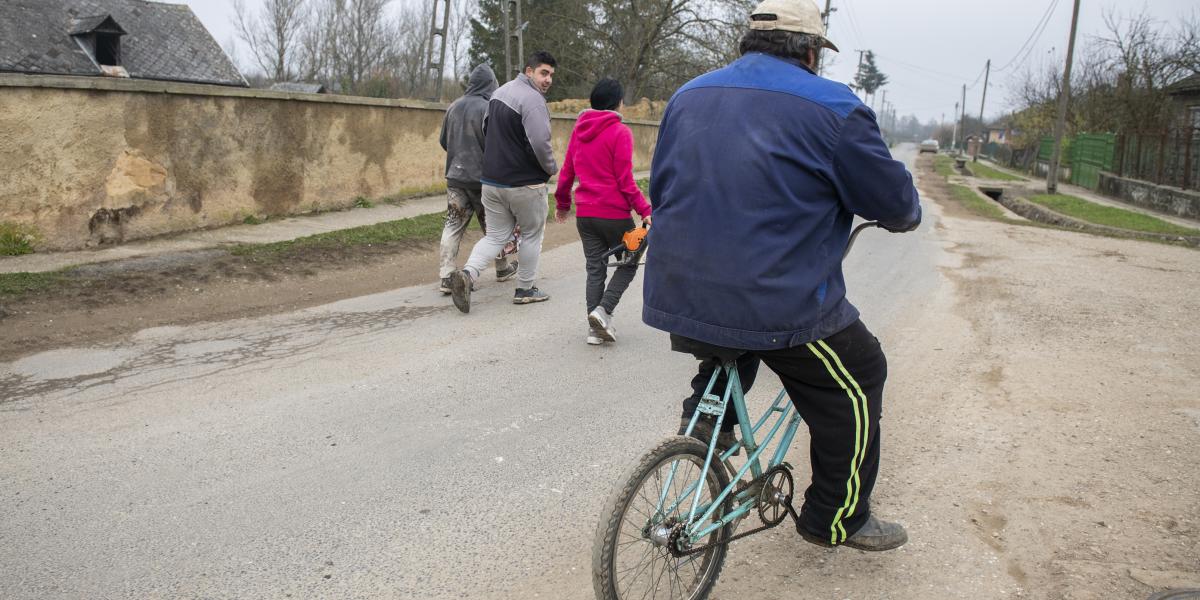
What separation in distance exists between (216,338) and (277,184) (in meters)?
5.19

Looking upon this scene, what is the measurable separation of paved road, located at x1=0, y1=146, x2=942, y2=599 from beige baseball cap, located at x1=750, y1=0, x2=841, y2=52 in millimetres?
1922

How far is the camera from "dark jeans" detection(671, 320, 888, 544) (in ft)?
8.75

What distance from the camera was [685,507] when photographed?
273cm

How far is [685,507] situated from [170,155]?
27.6ft

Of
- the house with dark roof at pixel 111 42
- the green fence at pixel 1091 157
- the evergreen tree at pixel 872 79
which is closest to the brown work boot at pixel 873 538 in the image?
the green fence at pixel 1091 157

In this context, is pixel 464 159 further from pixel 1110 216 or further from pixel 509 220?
pixel 1110 216

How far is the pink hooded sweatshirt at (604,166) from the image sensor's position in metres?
5.72

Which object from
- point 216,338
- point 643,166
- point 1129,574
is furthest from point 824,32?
point 643,166

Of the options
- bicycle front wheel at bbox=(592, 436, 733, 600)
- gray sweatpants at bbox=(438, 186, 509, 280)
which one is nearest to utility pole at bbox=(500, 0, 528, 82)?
gray sweatpants at bbox=(438, 186, 509, 280)

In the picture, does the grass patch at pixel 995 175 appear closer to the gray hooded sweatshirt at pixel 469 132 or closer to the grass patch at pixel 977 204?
the grass patch at pixel 977 204

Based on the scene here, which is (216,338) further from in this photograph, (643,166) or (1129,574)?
(643,166)

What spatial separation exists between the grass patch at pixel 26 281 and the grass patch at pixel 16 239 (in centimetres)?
92

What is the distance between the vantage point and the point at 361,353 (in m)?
5.84

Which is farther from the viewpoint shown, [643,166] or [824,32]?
[643,166]
